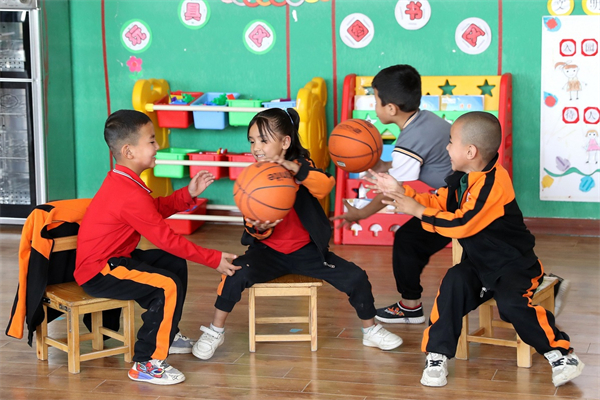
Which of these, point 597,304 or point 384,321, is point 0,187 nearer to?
point 384,321

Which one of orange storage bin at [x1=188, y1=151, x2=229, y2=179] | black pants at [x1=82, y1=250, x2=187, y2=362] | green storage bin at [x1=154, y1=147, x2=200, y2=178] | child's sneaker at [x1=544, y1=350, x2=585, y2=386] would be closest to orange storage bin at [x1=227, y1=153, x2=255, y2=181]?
orange storage bin at [x1=188, y1=151, x2=229, y2=179]

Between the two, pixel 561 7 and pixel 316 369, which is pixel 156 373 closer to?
pixel 316 369

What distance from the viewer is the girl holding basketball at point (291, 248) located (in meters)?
2.77

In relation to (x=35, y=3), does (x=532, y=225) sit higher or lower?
lower

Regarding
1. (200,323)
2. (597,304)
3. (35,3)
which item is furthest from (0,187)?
(597,304)

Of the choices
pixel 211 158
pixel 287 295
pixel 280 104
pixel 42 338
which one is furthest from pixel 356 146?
pixel 211 158

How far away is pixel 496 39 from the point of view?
478 centimetres

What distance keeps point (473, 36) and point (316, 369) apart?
2.91 metres

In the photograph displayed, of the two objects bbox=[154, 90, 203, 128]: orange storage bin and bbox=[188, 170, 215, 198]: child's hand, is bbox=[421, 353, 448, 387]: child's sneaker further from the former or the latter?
bbox=[154, 90, 203, 128]: orange storage bin

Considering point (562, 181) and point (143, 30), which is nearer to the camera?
point (562, 181)

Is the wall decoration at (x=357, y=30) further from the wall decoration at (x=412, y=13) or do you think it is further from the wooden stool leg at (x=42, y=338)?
the wooden stool leg at (x=42, y=338)

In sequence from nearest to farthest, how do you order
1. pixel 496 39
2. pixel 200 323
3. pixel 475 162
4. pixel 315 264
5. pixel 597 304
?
pixel 475 162 < pixel 315 264 < pixel 200 323 < pixel 597 304 < pixel 496 39

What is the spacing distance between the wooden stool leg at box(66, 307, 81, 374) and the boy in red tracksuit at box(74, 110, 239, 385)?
0.33ft

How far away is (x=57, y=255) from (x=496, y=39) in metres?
3.23
